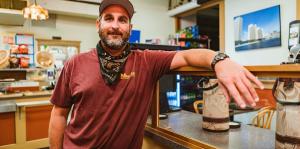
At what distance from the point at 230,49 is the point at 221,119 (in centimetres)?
411

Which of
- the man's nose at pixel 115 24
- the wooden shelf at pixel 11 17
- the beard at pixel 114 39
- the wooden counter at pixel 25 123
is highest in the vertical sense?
the wooden shelf at pixel 11 17

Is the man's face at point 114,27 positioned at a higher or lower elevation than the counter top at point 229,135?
higher

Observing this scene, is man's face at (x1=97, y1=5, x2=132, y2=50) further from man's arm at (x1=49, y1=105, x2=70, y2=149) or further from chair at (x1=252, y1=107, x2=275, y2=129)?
chair at (x1=252, y1=107, x2=275, y2=129)

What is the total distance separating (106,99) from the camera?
1.19 m

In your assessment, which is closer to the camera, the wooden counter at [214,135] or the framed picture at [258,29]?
the wooden counter at [214,135]

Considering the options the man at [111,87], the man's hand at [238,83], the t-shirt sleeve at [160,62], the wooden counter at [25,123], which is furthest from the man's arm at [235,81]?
the wooden counter at [25,123]

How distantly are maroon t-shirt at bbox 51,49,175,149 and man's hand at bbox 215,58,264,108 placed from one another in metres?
0.43

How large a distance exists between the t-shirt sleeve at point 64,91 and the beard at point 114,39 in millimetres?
221

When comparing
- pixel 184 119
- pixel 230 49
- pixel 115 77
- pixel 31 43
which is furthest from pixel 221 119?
pixel 31 43

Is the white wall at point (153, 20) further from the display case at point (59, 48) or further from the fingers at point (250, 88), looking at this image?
the fingers at point (250, 88)

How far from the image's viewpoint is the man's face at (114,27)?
4.24 feet

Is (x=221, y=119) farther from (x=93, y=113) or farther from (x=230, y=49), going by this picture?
(x=230, y=49)

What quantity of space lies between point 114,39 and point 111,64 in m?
0.14

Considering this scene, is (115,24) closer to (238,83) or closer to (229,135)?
(238,83)
